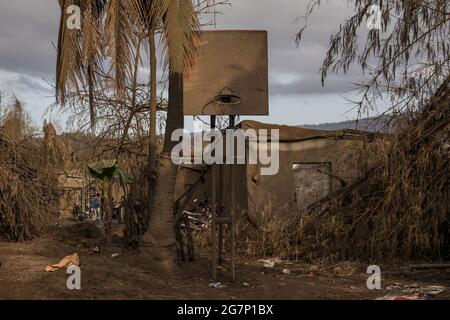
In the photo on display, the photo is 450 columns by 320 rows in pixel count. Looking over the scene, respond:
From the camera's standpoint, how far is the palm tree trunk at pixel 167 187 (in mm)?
9602

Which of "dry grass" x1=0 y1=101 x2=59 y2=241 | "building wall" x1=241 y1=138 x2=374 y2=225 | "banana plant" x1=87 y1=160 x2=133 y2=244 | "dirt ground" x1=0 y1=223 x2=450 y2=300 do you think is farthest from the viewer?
"building wall" x1=241 y1=138 x2=374 y2=225

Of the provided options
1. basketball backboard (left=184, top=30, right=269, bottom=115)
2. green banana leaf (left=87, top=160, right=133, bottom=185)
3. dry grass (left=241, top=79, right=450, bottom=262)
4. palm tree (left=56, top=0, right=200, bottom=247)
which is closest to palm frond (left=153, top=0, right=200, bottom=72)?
palm tree (left=56, top=0, right=200, bottom=247)

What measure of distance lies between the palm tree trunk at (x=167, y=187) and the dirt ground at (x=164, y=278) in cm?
39

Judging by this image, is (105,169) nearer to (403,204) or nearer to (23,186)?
(23,186)

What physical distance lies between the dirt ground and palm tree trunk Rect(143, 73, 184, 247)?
1.29ft

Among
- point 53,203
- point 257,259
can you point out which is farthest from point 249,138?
point 53,203

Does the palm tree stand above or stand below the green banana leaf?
above

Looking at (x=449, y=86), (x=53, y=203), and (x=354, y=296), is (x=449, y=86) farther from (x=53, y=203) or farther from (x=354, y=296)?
(x=53, y=203)

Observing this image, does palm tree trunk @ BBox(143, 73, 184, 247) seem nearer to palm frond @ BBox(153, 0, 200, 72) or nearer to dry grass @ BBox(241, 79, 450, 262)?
palm frond @ BBox(153, 0, 200, 72)

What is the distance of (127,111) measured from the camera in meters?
15.7

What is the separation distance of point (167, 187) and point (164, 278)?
1.46 metres

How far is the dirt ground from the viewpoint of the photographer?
323 inches
